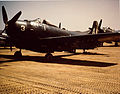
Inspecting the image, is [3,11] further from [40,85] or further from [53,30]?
[40,85]

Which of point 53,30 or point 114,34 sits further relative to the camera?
point 53,30

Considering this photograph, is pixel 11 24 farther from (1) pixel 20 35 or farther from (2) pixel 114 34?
(2) pixel 114 34

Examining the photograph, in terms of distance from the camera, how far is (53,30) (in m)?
10.1

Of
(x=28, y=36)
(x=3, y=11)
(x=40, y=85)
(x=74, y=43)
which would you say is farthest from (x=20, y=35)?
(x=40, y=85)

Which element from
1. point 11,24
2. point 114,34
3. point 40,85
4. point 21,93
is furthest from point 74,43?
point 21,93

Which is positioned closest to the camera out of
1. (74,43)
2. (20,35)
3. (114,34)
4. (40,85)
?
(40,85)

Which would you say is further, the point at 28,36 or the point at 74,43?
the point at 74,43

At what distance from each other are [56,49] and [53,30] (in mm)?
1652

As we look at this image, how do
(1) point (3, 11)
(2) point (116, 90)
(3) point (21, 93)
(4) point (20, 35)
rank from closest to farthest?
(3) point (21, 93) < (2) point (116, 90) < (4) point (20, 35) < (1) point (3, 11)

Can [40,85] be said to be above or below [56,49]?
below

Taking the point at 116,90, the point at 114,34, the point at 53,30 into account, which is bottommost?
the point at 116,90

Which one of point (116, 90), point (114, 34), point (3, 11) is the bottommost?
point (116, 90)

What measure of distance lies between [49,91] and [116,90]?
5.66 feet

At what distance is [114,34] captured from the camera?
744 cm
